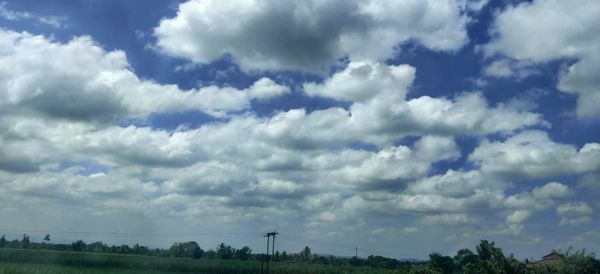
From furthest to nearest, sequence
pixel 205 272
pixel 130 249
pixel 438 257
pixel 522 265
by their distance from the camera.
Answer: pixel 130 249
pixel 205 272
pixel 438 257
pixel 522 265

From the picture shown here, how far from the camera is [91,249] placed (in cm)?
13262

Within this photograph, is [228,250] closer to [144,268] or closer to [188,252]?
[188,252]

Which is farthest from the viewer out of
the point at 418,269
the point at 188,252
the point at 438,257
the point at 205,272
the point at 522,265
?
the point at 188,252

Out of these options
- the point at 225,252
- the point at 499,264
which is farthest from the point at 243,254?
the point at 499,264

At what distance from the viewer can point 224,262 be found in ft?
292

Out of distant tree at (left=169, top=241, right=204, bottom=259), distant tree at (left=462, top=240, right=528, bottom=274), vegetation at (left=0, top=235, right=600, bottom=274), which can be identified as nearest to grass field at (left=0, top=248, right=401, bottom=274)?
vegetation at (left=0, top=235, right=600, bottom=274)

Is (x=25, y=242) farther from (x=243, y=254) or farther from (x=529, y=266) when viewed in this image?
(x=529, y=266)

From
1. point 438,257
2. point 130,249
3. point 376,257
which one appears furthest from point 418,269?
point 130,249

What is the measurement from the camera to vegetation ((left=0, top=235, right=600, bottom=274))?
3528 centimetres

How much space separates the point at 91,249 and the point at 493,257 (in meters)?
116

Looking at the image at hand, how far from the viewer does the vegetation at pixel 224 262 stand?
35281 mm

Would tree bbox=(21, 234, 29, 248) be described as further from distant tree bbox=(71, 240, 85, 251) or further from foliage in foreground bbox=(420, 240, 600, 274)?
foliage in foreground bbox=(420, 240, 600, 274)

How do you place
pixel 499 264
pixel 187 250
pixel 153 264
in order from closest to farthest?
1. pixel 499 264
2. pixel 153 264
3. pixel 187 250

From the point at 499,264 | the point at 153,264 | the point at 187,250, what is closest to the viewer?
the point at 499,264
